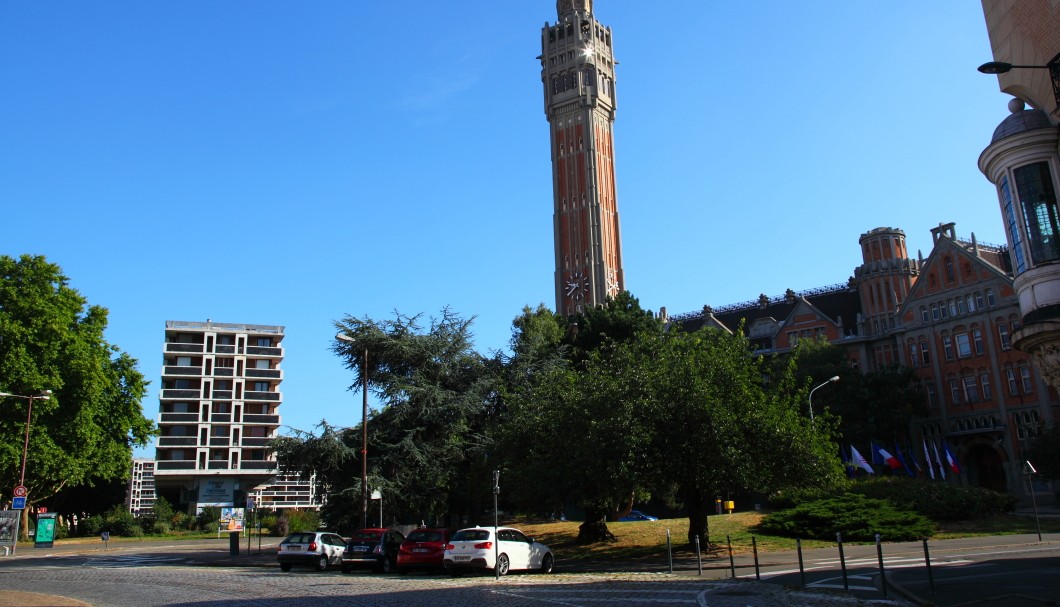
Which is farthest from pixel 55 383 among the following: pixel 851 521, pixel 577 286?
pixel 577 286

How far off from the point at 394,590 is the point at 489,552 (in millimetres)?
3921

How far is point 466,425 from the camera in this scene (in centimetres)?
3784

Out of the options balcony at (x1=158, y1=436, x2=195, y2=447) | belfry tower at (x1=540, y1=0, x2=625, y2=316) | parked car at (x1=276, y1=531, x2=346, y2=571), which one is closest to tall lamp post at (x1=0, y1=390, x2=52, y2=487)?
parked car at (x1=276, y1=531, x2=346, y2=571)

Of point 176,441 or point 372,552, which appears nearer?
point 372,552

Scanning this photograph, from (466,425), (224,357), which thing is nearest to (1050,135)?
(466,425)

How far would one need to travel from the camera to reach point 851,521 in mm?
27547

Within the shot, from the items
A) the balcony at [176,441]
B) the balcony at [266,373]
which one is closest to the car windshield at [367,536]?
the balcony at [176,441]

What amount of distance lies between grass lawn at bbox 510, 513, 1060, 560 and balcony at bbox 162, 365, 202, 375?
6196 centimetres

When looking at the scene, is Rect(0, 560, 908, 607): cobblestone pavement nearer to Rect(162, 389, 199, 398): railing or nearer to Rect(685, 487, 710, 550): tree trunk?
Rect(685, 487, 710, 550): tree trunk

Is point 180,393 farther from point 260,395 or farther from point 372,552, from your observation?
point 372,552

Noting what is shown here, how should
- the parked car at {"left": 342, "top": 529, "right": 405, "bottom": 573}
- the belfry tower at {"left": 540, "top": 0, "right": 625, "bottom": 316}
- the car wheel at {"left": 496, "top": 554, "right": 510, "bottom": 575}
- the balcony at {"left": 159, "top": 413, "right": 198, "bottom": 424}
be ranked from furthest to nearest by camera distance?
the belfry tower at {"left": 540, "top": 0, "right": 625, "bottom": 316} < the balcony at {"left": 159, "top": 413, "right": 198, "bottom": 424} < the parked car at {"left": 342, "top": 529, "right": 405, "bottom": 573} < the car wheel at {"left": 496, "top": 554, "right": 510, "bottom": 575}

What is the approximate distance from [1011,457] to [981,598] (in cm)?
5162

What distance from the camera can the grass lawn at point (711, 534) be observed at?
88.6 ft

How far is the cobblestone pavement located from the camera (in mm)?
14375
